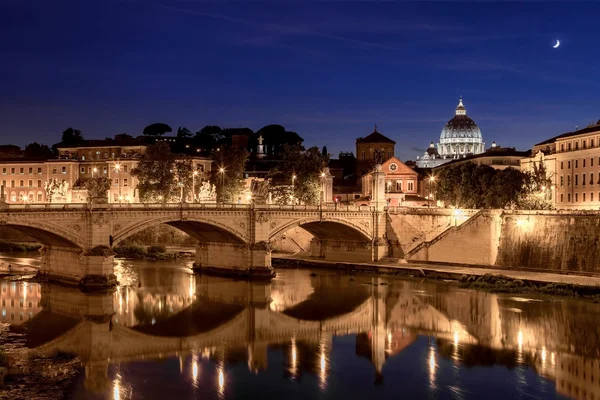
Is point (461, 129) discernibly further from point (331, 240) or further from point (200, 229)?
point (200, 229)

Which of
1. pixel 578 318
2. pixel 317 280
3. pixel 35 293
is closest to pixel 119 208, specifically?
pixel 35 293

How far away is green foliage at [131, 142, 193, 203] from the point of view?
A: 261 ft

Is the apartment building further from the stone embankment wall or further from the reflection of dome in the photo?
the reflection of dome

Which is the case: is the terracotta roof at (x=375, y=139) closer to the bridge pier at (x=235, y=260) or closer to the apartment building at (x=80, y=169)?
the apartment building at (x=80, y=169)

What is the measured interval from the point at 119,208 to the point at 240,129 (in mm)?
87153

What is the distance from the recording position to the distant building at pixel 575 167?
79.2 meters

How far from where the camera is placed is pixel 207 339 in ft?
121

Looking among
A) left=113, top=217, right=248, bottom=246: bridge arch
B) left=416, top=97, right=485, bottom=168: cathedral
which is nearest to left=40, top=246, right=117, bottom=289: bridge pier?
left=113, top=217, right=248, bottom=246: bridge arch

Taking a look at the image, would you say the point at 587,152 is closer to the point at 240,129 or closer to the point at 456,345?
the point at 456,345

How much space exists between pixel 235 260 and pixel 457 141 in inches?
5599

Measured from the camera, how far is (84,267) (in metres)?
48.2

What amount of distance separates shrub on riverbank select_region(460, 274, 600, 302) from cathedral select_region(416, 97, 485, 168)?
14084 centimetres

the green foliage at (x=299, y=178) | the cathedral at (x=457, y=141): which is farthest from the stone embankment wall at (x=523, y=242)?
the cathedral at (x=457, y=141)

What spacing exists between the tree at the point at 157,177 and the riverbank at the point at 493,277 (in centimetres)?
2140
